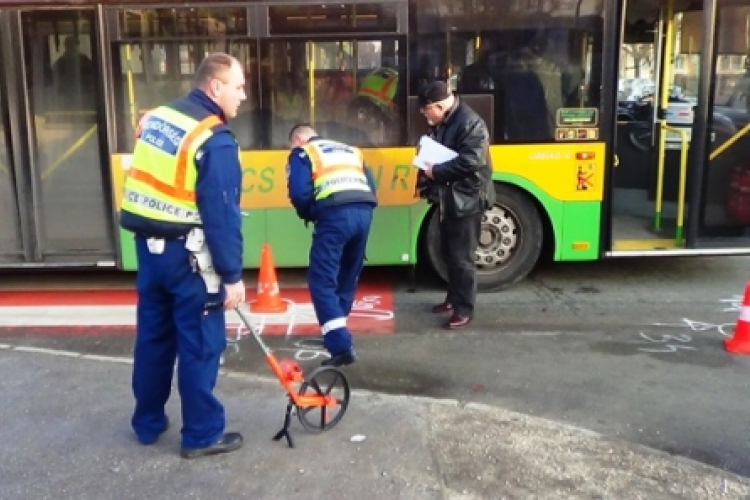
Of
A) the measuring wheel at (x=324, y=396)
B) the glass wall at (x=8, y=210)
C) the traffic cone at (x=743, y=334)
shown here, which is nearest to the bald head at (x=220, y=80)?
the measuring wheel at (x=324, y=396)

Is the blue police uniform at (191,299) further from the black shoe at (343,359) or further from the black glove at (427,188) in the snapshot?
the black glove at (427,188)

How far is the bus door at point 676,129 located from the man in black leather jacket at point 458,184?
1586 millimetres

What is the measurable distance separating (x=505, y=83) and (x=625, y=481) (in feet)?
12.7

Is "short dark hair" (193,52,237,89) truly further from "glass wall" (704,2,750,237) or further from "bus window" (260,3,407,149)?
"glass wall" (704,2,750,237)

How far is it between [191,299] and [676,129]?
17.1 ft

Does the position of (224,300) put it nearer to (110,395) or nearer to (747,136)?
(110,395)

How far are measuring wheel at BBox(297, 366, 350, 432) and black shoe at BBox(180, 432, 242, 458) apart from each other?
33 centimetres

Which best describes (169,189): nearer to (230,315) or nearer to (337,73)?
(230,315)

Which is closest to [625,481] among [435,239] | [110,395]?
[110,395]

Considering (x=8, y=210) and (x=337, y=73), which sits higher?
(x=337, y=73)

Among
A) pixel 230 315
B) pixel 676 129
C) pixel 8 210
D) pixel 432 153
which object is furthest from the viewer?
pixel 676 129

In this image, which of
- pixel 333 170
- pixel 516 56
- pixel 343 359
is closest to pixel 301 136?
pixel 333 170

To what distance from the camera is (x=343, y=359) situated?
5.33 metres

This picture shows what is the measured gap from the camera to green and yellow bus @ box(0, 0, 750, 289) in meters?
6.64
